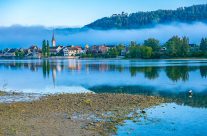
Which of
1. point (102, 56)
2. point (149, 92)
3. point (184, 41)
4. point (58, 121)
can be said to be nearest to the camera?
point (58, 121)

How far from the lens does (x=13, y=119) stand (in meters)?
21.3

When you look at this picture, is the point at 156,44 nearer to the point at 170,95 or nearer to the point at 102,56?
the point at 102,56

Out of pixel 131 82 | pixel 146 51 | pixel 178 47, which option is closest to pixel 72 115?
pixel 131 82

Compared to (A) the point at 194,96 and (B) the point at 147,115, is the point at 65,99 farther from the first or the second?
(A) the point at 194,96

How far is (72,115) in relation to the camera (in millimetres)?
23391

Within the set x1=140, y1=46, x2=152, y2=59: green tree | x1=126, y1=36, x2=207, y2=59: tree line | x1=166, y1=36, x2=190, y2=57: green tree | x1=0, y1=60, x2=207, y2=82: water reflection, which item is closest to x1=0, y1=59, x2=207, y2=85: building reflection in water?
x1=0, y1=60, x2=207, y2=82: water reflection

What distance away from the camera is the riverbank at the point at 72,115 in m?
18.8

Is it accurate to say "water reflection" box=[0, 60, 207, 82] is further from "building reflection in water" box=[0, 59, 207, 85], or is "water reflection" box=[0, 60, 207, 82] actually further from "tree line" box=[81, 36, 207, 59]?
"tree line" box=[81, 36, 207, 59]

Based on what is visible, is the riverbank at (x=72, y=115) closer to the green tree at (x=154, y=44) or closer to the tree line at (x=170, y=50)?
the tree line at (x=170, y=50)

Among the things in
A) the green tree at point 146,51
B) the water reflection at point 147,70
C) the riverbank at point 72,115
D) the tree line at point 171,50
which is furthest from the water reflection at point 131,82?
the green tree at point 146,51

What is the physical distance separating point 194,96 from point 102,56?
531 ft

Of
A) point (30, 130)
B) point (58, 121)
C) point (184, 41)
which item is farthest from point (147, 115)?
point (184, 41)

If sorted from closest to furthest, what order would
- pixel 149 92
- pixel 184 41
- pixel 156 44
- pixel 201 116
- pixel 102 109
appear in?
1. pixel 201 116
2. pixel 102 109
3. pixel 149 92
4. pixel 184 41
5. pixel 156 44

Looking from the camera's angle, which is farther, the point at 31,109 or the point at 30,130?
the point at 31,109
